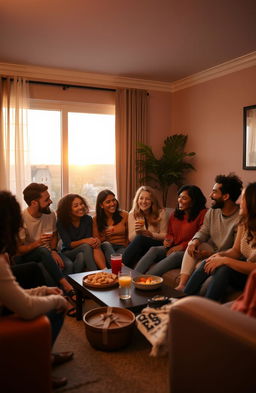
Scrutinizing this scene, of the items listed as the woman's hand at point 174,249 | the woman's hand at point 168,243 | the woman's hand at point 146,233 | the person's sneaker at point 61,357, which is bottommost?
the person's sneaker at point 61,357

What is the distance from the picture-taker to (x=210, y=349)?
4.68 feet

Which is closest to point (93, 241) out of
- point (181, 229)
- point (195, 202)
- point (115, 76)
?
point (181, 229)

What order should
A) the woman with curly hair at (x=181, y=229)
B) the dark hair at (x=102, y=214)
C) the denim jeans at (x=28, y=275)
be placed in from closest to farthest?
the denim jeans at (x=28, y=275), the woman with curly hair at (x=181, y=229), the dark hair at (x=102, y=214)

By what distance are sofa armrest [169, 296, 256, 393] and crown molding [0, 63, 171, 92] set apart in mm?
3971

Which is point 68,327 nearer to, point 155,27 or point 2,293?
point 2,293

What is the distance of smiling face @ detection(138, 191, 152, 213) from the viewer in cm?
387

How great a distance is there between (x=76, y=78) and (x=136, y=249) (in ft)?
8.52

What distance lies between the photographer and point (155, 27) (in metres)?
3.45

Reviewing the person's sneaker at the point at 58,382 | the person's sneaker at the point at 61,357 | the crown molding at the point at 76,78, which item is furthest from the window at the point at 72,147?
the person's sneaker at the point at 58,382

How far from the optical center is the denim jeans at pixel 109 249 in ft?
12.4

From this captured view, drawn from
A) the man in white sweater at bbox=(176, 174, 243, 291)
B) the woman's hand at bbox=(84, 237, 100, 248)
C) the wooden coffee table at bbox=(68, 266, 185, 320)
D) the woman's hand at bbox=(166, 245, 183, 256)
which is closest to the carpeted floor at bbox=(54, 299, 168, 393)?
the wooden coffee table at bbox=(68, 266, 185, 320)

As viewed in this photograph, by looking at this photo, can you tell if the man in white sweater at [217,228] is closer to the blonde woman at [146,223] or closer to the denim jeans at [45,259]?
the blonde woman at [146,223]

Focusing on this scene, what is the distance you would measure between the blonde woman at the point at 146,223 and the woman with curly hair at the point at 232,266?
955 millimetres

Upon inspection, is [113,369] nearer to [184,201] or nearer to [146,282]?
[146,282]
